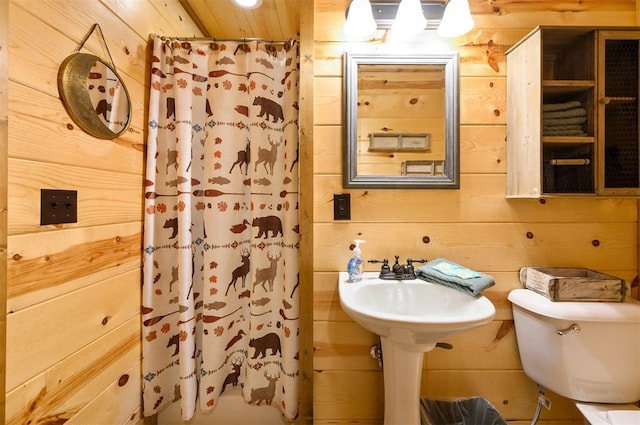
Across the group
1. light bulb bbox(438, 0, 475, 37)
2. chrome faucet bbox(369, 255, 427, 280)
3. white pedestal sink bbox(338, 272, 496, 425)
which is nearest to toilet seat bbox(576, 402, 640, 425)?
white pedestal sink bbox(338, 272, 496, 425)

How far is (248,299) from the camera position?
1.40 m

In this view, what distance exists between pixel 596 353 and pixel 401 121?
115cm

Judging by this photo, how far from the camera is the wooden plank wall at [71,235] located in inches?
30.7

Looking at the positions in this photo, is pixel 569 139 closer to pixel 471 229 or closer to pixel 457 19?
pixel 471 229

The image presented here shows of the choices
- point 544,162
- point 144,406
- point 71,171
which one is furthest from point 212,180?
point 544,162

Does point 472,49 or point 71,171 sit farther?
point 472,49

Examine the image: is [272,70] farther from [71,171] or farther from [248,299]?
[248,299]

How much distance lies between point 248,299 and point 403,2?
1483mm

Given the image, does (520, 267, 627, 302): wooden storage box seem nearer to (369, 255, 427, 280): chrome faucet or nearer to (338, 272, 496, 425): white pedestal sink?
(338, 272, 496, 425): white pedestal sink

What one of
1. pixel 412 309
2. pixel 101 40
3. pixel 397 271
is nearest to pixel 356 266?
pixel 397 271

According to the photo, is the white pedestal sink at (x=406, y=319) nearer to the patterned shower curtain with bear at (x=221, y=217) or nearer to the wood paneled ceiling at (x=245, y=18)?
the patterned shower curtain with bear at (x=221, y=217)

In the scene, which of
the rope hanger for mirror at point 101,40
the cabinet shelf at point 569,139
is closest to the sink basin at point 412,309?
the cabinet shelf at point 569,139

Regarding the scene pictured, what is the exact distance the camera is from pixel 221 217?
1339 mm

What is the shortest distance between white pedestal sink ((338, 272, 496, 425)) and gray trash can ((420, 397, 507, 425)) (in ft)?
0.66
